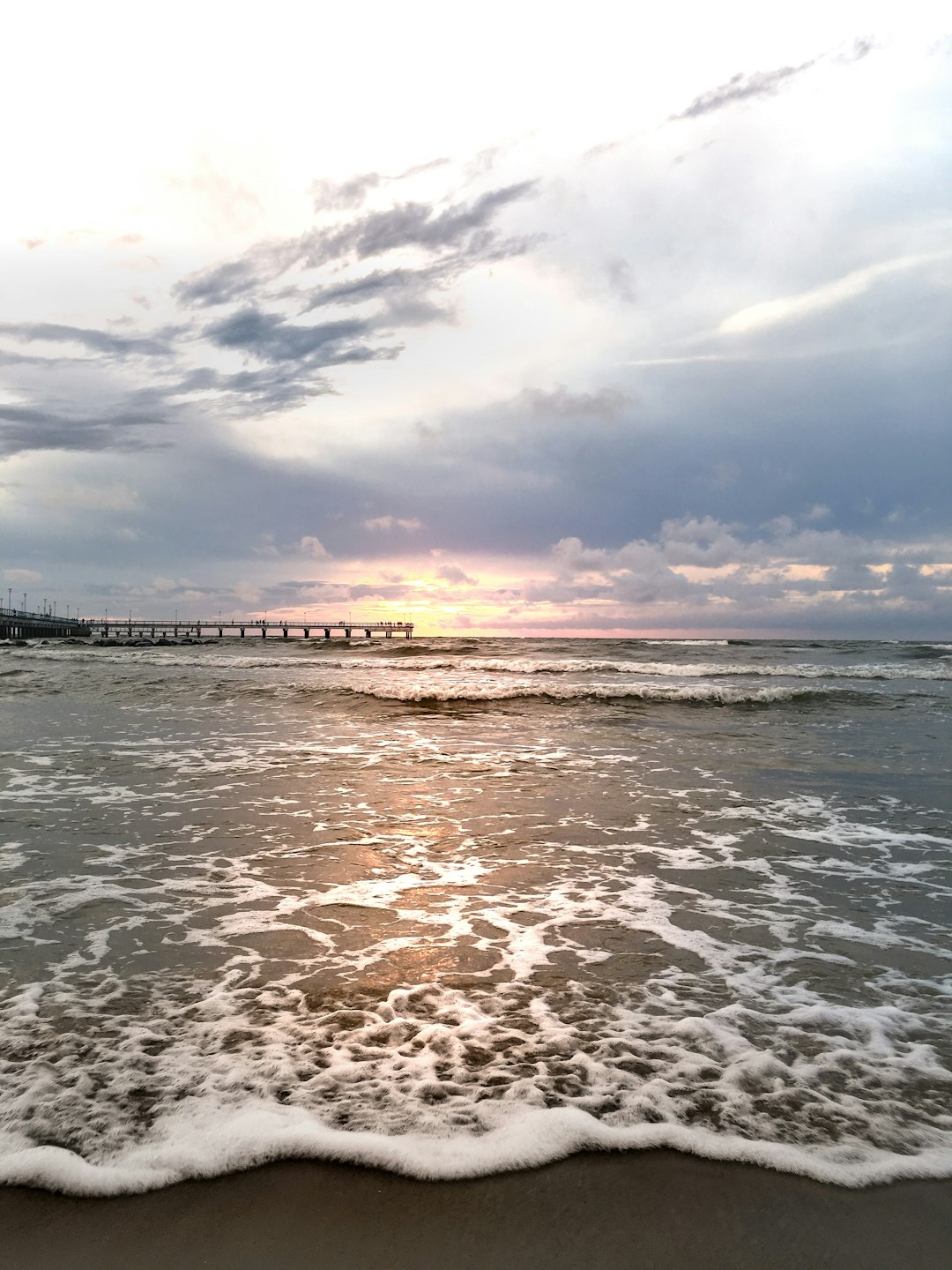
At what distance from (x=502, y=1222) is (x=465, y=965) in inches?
79.4

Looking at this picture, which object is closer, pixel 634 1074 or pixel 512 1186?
pixel 512 1186

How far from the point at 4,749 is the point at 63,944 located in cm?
875

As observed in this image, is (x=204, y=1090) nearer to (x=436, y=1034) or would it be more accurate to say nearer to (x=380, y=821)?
(x=436, y=1034)

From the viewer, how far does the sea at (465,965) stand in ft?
9.76

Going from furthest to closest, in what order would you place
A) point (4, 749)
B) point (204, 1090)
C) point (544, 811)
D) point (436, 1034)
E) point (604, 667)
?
point (604, 667) < point (4, 749) < point (544, 811) < point (436, 1034) < point (204, 1090)

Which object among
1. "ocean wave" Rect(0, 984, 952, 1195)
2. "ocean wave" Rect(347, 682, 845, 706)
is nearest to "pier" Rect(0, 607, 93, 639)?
"ocean wave" Rect(347, 682, 845, 706)

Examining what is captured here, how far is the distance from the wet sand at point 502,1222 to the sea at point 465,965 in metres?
0.09

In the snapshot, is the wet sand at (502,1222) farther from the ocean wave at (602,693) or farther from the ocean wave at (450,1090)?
the ocean wave at (602,693)

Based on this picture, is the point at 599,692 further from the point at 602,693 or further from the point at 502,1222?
the point at 502,1222

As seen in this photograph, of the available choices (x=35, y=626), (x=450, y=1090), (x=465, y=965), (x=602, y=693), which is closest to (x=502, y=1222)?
(x=450, y=1090)

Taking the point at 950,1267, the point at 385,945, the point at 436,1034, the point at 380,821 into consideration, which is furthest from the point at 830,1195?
the point at 380,821

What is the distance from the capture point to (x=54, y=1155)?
2.79m

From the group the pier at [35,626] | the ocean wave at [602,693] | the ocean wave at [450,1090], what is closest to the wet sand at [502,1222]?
the ocean wave at [450,1090]

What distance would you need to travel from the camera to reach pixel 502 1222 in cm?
256
